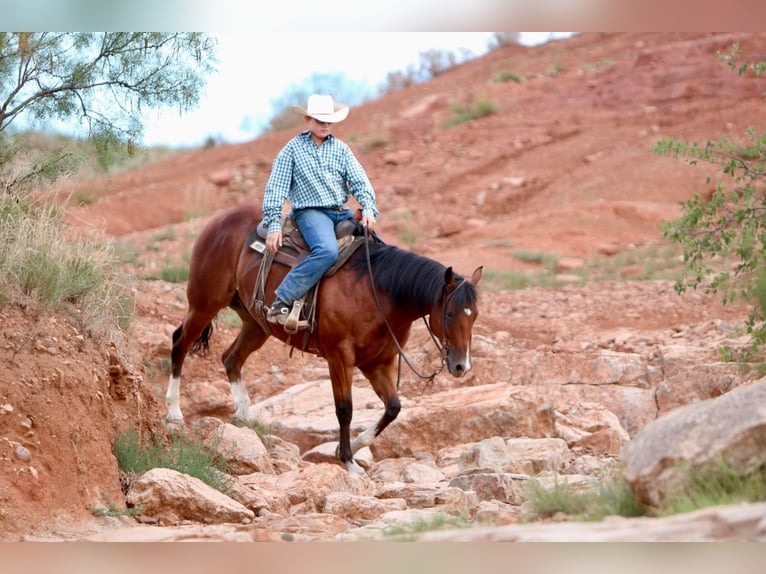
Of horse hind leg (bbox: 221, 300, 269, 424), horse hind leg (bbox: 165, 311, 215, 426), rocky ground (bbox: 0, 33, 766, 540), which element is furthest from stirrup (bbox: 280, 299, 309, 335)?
horse hind leg (bbox: 165, 311, 215, 426)

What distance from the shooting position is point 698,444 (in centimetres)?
521

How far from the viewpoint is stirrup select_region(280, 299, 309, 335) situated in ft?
26.0

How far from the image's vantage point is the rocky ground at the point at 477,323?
6.65 meters

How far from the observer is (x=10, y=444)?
640 cm

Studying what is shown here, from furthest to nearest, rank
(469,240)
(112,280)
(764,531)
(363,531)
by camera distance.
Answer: (469,240), (112,280), (363,531), (764,531)

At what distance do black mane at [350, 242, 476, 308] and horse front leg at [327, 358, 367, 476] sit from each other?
683 mm

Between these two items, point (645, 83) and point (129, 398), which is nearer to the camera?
point (129, 398)

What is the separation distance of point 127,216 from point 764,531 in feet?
63.6

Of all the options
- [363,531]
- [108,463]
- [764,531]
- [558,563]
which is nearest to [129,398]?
[108,463]

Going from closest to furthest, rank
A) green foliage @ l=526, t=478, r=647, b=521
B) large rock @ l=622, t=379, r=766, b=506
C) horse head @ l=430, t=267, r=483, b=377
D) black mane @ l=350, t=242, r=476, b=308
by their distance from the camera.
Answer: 1. large rock @ l=622, t=379, r=766, b=506
2. green foliage @ l=526, t=478, r=647, b=521
3. horse head @ l=430, t=267, r=483, b=377
4. black mane @ l=350, t=242, r=476, b=308

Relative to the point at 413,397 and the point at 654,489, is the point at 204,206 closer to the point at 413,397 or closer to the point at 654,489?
the point at 413,397

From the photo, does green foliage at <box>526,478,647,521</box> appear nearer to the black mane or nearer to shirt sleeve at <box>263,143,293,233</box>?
the black mane

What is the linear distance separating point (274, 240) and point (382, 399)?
1.54 meters

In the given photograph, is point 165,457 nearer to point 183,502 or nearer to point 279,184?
point 183,502
